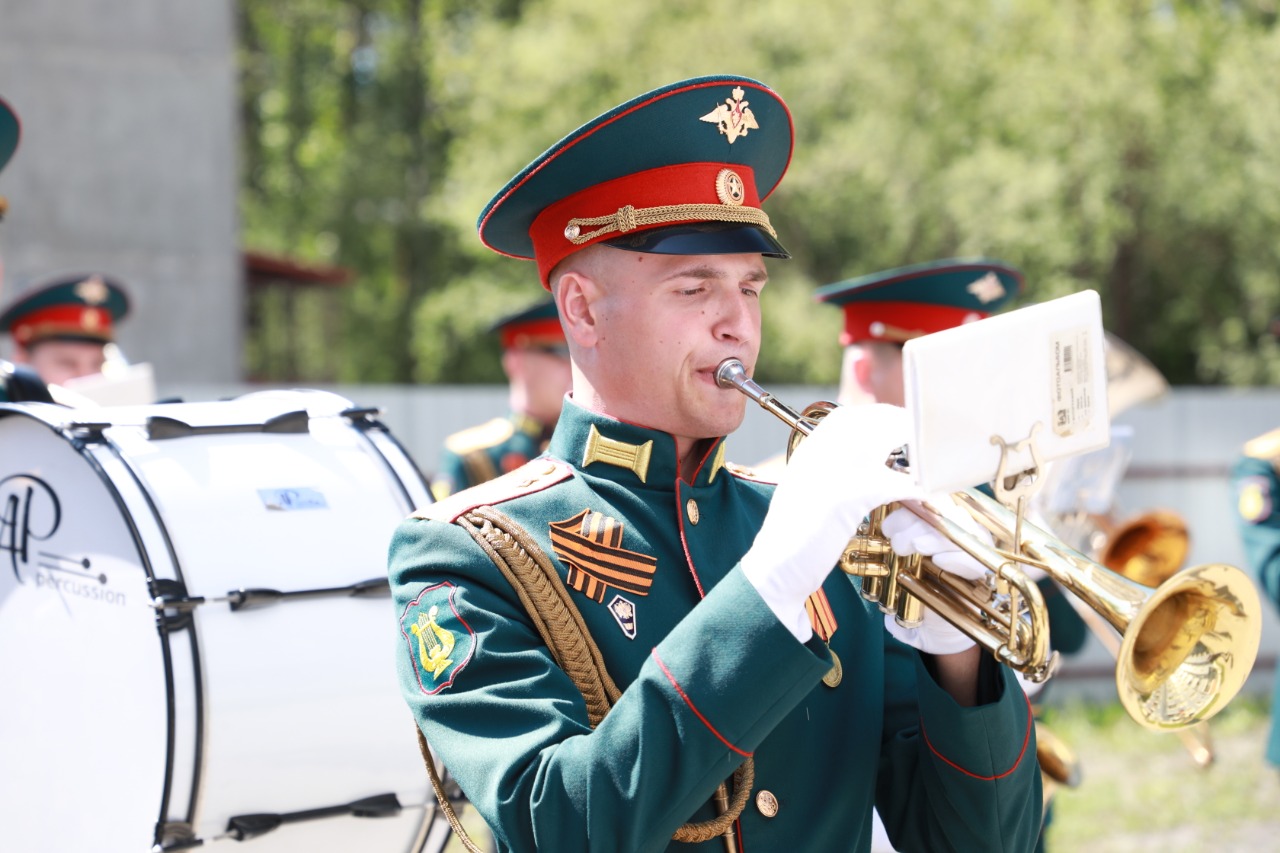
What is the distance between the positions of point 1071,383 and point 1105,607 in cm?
26

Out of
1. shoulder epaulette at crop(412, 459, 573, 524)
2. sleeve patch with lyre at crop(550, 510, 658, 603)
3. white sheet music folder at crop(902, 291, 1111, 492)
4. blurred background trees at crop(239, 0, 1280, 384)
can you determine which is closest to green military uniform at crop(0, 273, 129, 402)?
shoulder epaulette at crop(412, 459, 573, 524)

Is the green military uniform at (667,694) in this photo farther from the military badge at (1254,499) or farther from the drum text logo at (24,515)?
the military badge at (1254,499)

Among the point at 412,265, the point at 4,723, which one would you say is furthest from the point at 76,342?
the point at 412,265

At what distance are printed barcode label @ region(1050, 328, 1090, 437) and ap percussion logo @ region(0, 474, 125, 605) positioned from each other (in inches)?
75.9

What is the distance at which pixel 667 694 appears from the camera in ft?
5.40

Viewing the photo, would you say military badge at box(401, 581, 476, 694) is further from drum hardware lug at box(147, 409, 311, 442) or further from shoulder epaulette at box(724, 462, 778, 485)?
drum hardware lug at box(147, 409, 311, 442)

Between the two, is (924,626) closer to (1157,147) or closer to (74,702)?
(74,702)

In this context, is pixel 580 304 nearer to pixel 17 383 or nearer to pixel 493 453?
pixel 17 383

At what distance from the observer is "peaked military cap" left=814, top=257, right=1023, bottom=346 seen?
407 cm

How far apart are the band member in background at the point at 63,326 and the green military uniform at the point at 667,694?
4455mm

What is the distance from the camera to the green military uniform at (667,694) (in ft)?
5.37

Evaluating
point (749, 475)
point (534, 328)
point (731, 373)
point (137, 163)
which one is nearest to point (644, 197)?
point (731, 373)

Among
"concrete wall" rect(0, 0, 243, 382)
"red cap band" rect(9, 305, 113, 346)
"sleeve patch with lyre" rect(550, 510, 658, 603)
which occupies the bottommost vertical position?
"sleeve patch with lyre" rect(550, 510, 658, 603)

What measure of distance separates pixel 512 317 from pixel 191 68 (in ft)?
22.3
